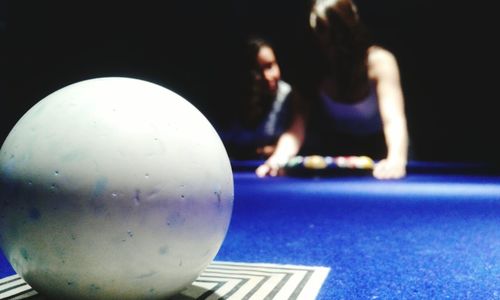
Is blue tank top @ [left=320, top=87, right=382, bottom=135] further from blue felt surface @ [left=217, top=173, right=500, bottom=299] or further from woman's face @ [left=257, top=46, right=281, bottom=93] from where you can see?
blue felt surface @ [left=217, top=173, right=500, bottom=299]

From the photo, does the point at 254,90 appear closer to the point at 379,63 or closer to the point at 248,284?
the point at 379,63

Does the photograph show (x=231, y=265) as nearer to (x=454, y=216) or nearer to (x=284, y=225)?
(x=284, y=225)

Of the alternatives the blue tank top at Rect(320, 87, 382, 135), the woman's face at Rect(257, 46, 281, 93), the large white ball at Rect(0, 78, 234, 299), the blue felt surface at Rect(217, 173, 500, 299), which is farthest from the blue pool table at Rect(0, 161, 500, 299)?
the woman's face at Rect(257, 46, 281, 93)

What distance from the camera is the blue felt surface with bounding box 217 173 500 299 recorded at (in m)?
1.20

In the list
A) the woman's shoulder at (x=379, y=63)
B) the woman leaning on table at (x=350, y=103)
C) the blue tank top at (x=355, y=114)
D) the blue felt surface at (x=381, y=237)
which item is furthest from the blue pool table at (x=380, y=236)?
the blue tank top at (x=355, y=114)

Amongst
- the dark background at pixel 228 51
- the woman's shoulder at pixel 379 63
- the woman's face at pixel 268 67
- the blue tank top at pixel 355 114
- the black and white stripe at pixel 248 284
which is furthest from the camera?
the dark background at pixel 228 51

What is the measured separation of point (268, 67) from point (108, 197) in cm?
444

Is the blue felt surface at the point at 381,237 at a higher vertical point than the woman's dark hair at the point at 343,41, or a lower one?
lower

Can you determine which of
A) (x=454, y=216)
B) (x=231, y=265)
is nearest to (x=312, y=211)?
(x=454, y=216)

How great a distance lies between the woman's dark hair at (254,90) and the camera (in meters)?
5.18

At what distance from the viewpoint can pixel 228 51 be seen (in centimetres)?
775

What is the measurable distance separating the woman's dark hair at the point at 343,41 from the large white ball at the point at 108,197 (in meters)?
3.10

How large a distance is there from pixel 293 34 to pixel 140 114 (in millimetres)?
7032

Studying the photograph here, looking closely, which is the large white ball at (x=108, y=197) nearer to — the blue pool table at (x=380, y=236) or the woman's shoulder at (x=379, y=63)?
the blue pool table at (x=380, y=236)
